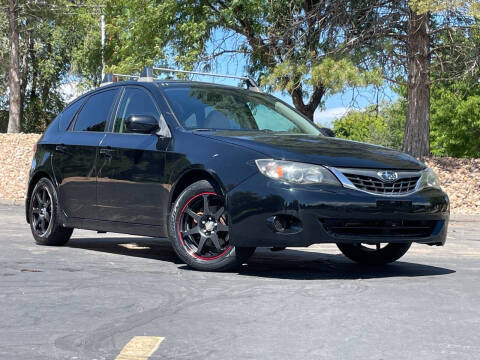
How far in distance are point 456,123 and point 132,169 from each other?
45.6 m

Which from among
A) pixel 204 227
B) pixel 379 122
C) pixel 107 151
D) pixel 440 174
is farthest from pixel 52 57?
pixel 204 227

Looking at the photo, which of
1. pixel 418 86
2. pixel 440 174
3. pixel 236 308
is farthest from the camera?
pixel 418 86

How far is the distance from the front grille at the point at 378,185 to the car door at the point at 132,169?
1756mm

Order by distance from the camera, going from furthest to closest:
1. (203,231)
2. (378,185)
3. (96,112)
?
(96,112), (203,231), (378,185)

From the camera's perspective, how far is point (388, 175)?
771 cm

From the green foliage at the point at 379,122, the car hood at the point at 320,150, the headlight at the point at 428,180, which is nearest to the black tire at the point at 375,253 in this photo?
the headlight at the point at 428,180

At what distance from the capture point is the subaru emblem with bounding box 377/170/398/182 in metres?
7.66

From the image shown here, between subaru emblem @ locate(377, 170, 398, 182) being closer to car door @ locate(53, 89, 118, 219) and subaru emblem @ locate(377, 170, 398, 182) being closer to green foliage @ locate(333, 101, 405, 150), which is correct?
car door @ locate(53, 89, 118, 219)

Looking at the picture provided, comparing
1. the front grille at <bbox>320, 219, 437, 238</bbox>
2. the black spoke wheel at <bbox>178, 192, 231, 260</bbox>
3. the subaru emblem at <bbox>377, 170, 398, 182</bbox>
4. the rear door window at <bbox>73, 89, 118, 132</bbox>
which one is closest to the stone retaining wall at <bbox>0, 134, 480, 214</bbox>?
the rear door window at <bbox>73, 89, 118, 132</bbox>

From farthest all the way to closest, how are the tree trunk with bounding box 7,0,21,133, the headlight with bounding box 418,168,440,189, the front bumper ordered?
the tree trunk with bounding box 7,0,21,133 < the headlight with bounding box 418,168,440,189 < the front bumper

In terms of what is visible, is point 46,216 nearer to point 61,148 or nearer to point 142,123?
point 61,148

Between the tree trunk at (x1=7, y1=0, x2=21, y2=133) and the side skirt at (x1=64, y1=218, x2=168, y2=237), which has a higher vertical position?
the tree trunk at (x1=7, y1=0, x2=21, y2=133)

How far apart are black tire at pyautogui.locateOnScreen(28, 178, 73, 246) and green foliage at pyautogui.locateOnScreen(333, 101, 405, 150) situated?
→ 14.5 m

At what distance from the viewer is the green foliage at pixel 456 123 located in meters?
50.5
